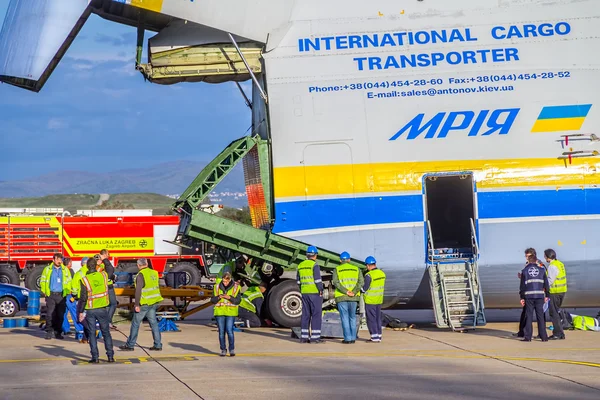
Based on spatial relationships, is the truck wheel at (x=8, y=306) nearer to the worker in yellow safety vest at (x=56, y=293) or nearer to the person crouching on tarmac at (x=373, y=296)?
the worker in yellow safety vest at (x=56, y=293)

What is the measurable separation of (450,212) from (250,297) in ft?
19.5

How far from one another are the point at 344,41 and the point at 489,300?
6.69 m

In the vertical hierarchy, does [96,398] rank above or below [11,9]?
below

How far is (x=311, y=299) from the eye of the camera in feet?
58.7

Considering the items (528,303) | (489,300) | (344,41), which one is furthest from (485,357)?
(344,41)

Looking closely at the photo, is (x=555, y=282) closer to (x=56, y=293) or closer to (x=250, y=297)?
(x=250, y=297)

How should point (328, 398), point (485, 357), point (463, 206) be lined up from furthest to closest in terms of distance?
point (463, 206)
point (485, 357)
point (328, 398)

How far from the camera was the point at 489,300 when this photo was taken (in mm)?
19703

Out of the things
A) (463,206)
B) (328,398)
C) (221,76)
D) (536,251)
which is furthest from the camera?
(463,206)

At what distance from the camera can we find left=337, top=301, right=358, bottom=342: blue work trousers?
17812 millimetres

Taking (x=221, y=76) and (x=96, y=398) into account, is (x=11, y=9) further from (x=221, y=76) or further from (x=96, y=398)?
(x=96, y=398)

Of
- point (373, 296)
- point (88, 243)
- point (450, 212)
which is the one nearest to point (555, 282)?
point (373, 296)

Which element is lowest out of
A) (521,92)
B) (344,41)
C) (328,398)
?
(328,398)

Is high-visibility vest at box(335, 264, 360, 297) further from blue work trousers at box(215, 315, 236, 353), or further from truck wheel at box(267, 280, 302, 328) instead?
blue work trousers at box(215, 315, 236, 353)
